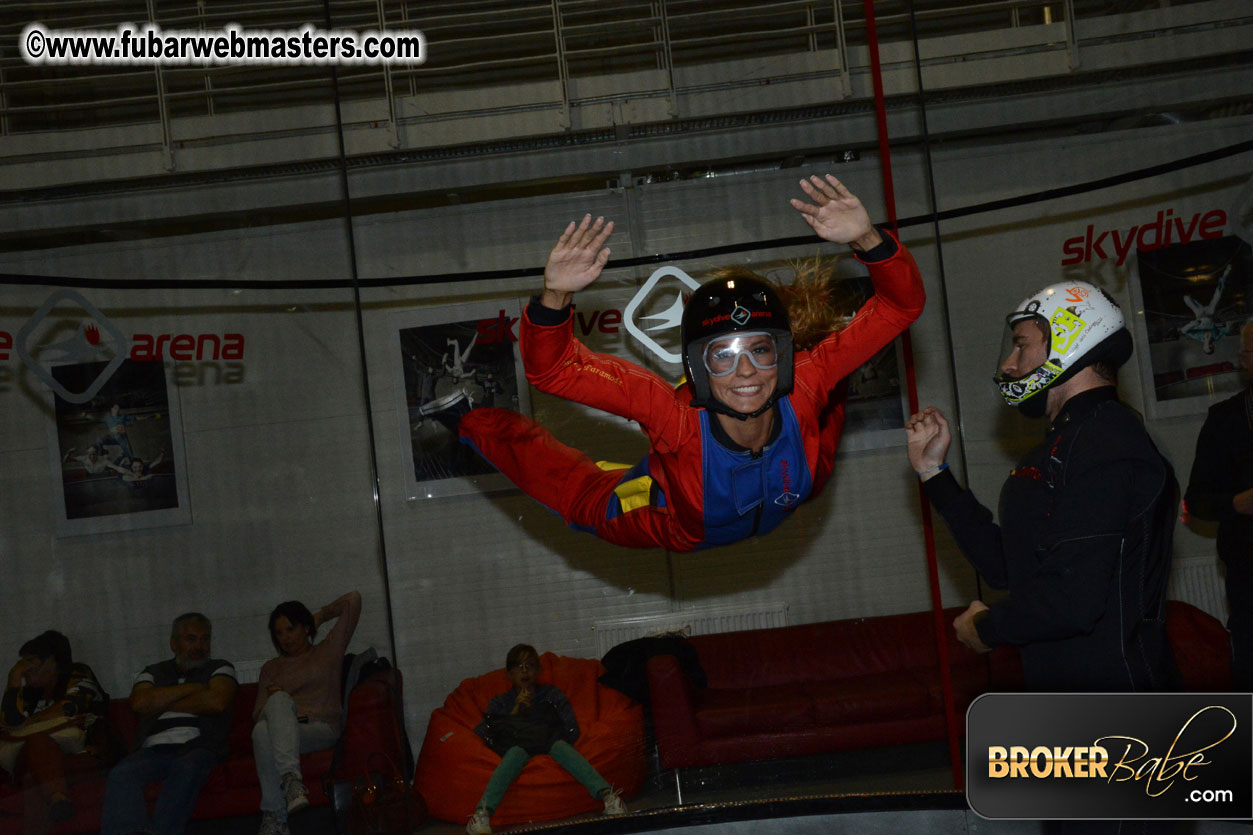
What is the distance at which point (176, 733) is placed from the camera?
10.7 feet

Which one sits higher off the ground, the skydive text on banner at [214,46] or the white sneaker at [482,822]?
the skydive text on banner at [214,46]

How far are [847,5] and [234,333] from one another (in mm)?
2468

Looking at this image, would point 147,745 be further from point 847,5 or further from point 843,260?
point 847,5

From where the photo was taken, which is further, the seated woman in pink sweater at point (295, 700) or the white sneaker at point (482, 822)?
the seated woman in pink sweater at point (295, 700)

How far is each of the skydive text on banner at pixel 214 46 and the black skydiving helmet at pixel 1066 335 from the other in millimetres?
2230

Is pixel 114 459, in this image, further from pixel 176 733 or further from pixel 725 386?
pixel 725 386

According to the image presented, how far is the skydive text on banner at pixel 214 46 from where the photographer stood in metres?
3.26

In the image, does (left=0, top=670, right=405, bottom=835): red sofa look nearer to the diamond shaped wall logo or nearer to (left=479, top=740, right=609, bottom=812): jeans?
(left=479, top=740, right=609, bottom=812): jeans

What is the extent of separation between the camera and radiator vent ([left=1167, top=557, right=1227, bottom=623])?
10.5 ft

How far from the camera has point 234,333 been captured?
11.1 feet

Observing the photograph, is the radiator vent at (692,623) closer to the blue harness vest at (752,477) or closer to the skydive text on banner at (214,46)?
the blue harness vest at (752,477)

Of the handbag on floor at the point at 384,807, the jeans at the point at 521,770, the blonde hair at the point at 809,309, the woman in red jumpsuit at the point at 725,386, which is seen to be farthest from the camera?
the handbag on floor at the point at 384,807

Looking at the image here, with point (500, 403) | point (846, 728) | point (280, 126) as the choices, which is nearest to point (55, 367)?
point (280, 126)

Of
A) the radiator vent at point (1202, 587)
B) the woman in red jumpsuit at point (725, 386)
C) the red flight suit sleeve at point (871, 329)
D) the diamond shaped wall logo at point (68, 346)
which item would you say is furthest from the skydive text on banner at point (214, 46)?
the radiator vent at point (1202, 587)
